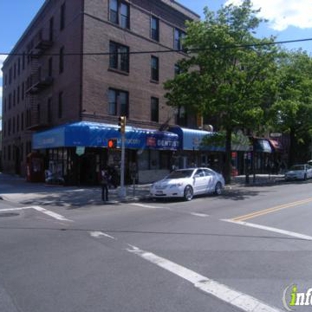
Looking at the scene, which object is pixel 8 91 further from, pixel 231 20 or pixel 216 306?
pixel 216 306

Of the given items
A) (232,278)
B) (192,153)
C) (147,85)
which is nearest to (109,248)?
(232,278)

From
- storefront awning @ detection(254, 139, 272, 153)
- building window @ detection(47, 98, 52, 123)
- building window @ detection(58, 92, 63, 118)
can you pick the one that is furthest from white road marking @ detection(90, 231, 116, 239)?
storefront awning @ detection(254, 139, 272, 153)

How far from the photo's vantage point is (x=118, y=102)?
2703 cm

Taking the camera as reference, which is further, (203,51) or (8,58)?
(8,58)

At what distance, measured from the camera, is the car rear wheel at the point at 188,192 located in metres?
18.2

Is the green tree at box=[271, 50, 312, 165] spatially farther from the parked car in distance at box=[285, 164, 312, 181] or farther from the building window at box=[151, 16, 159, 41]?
the building window at box=[151, 16, 159, 41]

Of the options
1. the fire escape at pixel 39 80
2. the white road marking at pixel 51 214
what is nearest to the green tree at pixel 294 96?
the white road marking at pixel 51 214

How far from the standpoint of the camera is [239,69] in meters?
25.3

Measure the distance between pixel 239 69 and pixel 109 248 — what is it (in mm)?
19355

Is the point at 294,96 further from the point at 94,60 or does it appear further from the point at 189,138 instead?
the point at 94,60

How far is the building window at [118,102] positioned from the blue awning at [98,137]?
1.30m

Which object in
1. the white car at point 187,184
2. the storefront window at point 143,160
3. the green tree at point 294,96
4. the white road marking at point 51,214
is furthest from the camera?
the storefront window at point 143,160

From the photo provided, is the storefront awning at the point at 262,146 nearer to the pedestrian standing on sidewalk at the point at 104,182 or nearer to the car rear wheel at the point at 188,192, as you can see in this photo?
the car rear wheel at the point at 188,192

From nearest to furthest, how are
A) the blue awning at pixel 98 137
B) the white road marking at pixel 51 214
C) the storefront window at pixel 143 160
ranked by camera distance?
the white road marking at pixel 51 214 → the blue awning at pixel 98 137 → the storefront window at pixel 143 160
